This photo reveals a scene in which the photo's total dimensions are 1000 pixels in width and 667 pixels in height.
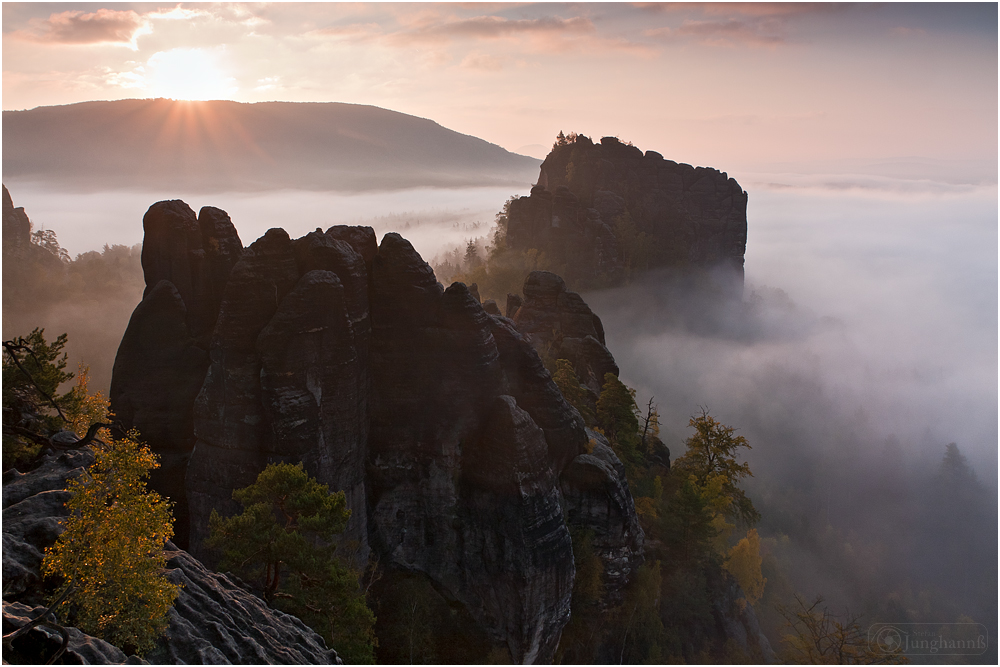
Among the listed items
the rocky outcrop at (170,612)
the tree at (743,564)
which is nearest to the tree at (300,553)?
the rocky outcrop at (170,612)

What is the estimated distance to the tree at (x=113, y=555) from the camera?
1405 centimetres

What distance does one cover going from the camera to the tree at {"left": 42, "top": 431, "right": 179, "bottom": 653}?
14055 mm

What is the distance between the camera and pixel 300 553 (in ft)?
75.6

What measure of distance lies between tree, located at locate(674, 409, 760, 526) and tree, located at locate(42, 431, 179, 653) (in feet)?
133

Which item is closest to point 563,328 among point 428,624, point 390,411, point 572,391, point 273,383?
point 572,391

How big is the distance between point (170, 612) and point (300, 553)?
6289 mm

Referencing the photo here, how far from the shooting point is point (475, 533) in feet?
109

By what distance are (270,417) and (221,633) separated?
1247 cm

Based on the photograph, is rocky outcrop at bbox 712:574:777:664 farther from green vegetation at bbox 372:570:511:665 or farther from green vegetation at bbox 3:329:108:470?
green vegetation at bbox 3:329:108:470

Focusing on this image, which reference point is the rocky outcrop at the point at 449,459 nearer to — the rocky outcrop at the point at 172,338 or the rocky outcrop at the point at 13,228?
the rocky outcrop at the point at 172,338

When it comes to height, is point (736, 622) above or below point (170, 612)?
below

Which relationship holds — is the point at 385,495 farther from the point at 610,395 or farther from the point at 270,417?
the point at 610,395

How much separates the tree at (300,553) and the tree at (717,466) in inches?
1242

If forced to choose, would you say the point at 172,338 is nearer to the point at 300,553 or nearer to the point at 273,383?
the point at 273,383
